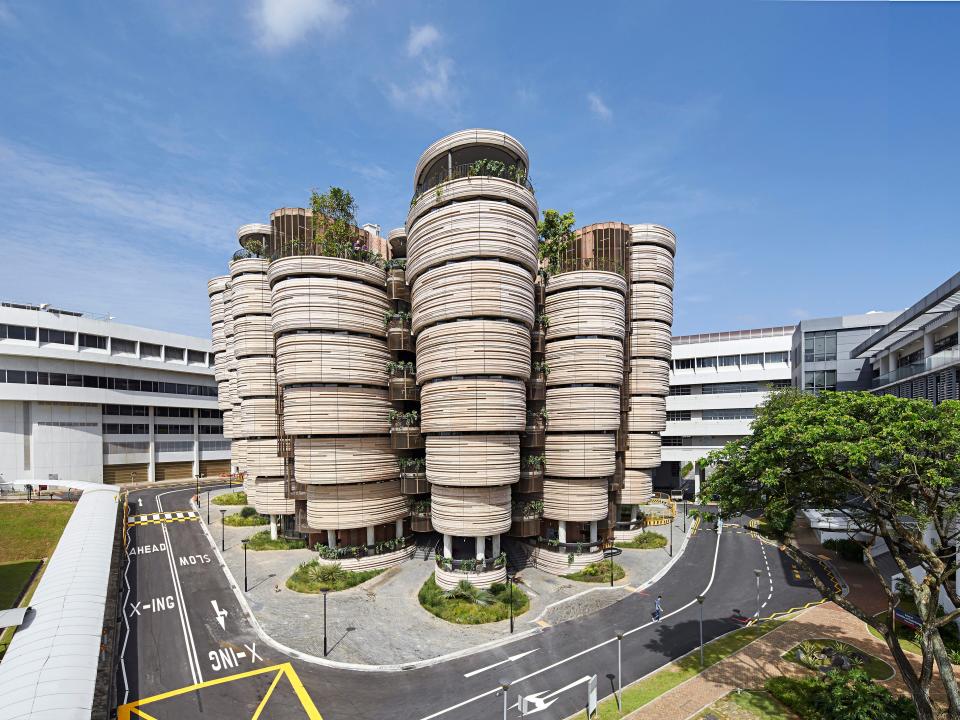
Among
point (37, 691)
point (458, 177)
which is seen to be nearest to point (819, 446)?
point (458, 177)

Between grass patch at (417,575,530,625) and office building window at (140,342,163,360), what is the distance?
75399 millimetres

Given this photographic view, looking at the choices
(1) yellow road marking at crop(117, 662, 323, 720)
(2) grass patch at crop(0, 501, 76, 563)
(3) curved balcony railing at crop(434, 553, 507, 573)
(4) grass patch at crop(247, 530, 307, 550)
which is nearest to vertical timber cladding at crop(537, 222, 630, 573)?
(3) curved balcony railing at crop(434, 553, 507, 573)

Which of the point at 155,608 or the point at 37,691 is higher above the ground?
the point at 37,691

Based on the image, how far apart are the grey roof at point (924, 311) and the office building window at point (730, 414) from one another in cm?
1959

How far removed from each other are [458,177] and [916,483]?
33759 millimetres

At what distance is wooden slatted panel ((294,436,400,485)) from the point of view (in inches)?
1550

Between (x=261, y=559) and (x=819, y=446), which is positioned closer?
(x=819, y=446)

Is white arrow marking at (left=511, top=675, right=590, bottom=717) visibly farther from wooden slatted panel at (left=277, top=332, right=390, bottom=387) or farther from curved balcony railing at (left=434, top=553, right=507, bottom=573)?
wooden slatted panel at (left=277, top=332, right=390, bottom=387)

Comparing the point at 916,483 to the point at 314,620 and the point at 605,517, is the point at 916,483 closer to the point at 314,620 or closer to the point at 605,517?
the point at 605,517

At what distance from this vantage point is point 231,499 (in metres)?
67.2

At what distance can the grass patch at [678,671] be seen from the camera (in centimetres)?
2294

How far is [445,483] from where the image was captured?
3669 cm

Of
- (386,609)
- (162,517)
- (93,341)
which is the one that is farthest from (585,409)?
(93,341)

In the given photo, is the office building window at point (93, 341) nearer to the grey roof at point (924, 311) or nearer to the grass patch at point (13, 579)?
the grass patch at point (13, 579)
